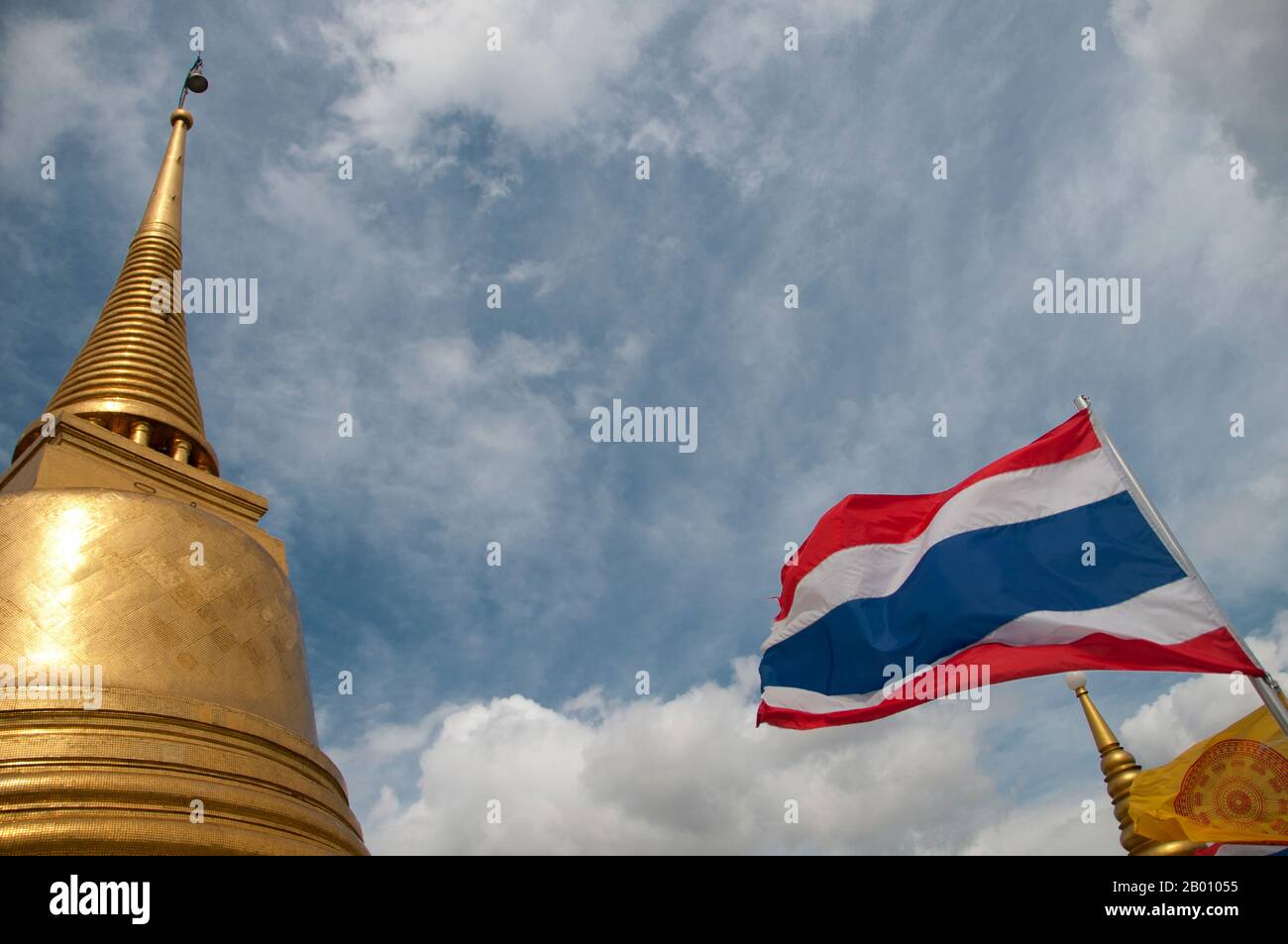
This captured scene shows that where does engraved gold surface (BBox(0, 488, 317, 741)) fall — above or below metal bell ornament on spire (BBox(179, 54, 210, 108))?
below

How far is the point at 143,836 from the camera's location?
9.73 metres

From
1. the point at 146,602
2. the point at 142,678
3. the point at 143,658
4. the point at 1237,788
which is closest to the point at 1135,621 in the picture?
the point at 1237,788

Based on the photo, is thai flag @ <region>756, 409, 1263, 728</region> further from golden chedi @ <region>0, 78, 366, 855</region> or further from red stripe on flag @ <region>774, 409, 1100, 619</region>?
golden chedi @ <region>0, 78, 366, 855</region>

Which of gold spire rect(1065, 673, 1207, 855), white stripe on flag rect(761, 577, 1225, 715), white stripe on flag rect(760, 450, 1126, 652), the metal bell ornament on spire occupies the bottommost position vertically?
gold spire rect(1065, 673, 1207, 855)

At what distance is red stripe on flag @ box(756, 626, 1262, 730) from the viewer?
6098 millimetres

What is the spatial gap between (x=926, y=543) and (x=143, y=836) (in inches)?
350

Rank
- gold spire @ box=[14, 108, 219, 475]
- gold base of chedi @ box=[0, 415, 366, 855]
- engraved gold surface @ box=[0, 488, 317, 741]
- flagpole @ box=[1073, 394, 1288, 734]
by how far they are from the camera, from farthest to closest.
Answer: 1. gold spire @ box=[14, 108, 219, 475]
2. engraved gold surface @ box=[0, 488, 317, 741]
3. gold base of chedi @ box=[0, 415, 366, 855]
4. flagpole @ box=[1073, 394, 1288, 734]

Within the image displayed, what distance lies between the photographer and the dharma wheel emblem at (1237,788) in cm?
688

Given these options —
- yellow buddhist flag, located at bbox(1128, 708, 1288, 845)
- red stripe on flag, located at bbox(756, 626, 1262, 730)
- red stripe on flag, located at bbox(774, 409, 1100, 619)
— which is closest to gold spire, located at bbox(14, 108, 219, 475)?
red stripe on flag, located at bbox(774, 409, 1100, 619)

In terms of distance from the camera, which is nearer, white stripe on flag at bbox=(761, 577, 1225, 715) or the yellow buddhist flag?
white stripe on flag at bbox=(761, 577, 1225, 715)

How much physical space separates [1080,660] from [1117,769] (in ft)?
24.7

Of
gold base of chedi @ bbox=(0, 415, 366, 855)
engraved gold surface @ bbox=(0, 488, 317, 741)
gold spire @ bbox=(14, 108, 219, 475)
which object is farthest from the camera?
gold spire @ bbox=(14, 108, 219, 475)
